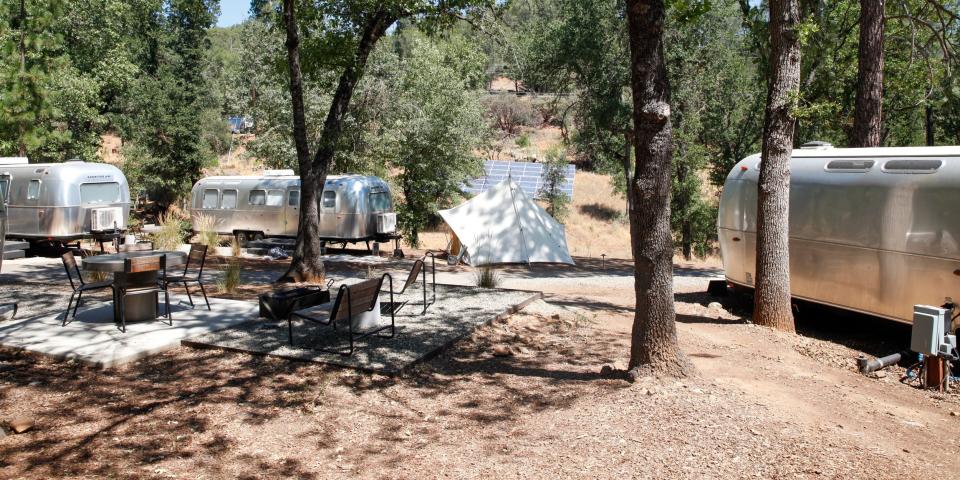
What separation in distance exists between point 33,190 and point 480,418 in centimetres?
1598

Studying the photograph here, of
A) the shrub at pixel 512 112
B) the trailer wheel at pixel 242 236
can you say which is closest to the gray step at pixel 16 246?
the trailer wheel at pixel 242 236

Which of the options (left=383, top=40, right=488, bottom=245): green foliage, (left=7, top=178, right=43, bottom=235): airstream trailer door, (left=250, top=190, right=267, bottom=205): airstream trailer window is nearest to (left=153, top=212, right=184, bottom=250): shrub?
(left=7, top=178, right=43, bottom=235): airstream trailer door

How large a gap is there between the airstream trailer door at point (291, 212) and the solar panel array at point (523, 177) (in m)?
17.0

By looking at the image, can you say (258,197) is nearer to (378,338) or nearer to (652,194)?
(378,338)

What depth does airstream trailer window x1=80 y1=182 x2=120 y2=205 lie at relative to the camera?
57.2 feet

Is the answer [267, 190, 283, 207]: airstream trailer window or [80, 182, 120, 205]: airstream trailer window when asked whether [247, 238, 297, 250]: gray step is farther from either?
[80, 182, 120, 205]: airstream trailer window

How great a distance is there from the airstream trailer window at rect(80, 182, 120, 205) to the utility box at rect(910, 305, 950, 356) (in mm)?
17091

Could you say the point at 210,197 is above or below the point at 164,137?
below

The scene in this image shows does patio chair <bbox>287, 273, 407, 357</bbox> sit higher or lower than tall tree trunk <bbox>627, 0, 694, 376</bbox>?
lower

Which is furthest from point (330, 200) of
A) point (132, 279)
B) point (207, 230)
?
point (132, 279)

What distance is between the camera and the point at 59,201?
16.9 m

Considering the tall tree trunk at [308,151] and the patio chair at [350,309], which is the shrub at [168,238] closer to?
the tall tree trunk at [308,151]

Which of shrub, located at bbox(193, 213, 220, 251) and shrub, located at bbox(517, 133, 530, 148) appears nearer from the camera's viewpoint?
shrub, located at bbox(193, 213, 220, 251)

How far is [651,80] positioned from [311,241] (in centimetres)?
711
